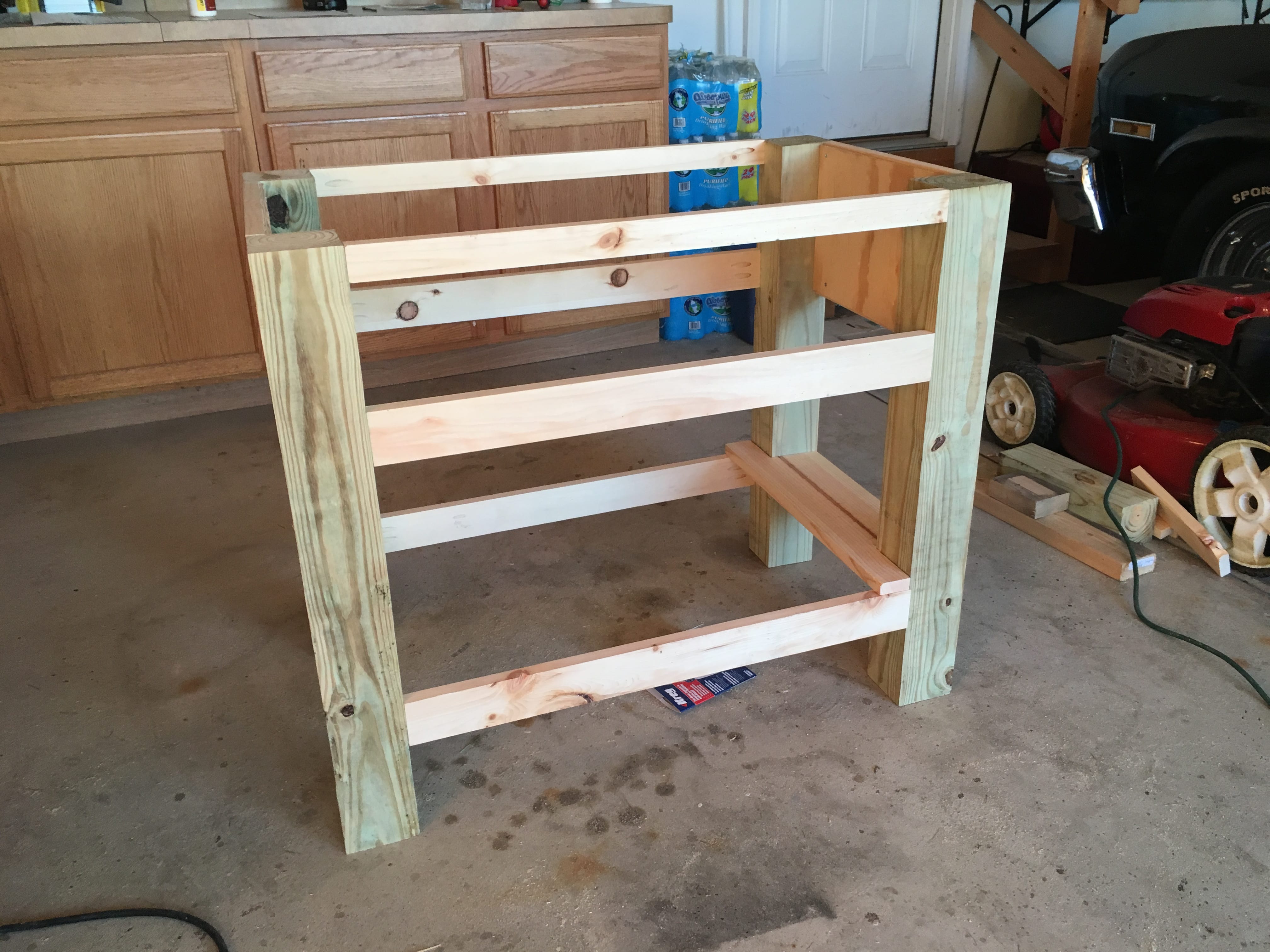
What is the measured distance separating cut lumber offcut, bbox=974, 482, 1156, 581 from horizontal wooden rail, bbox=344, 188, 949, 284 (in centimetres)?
103

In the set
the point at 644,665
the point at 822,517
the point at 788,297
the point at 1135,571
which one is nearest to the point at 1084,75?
the point at 1135,571

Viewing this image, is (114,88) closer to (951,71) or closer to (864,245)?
(864,245)

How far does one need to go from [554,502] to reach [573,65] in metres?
1.63

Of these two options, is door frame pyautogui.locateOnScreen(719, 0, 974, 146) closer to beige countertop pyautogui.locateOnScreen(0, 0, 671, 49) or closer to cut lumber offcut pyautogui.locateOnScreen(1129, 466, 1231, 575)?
beige countertop pyautogui.locateOnScreen(0, 0, 671, 49)

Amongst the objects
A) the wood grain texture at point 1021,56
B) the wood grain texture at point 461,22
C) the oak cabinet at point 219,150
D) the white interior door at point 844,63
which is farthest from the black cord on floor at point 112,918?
→ the wood grain texture at point 1021,56

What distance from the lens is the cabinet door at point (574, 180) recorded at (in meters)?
2.88

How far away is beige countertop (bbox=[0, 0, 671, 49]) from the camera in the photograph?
2.37 metres

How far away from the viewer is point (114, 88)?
245 centimetres

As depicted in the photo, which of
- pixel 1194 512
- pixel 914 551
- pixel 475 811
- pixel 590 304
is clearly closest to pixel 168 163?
pixel 590 304

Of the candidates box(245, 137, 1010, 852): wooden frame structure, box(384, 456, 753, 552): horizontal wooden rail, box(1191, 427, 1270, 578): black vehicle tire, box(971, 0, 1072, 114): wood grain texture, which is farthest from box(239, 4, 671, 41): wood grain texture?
box(1191, 427, 1270, 578): black vehicle tire

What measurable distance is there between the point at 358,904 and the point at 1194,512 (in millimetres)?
1799

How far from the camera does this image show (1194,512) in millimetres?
2074

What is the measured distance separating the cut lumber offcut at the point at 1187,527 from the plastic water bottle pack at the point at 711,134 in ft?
4.40

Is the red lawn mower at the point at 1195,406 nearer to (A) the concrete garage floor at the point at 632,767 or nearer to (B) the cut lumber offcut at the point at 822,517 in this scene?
(A) the concrete garage floor at the point at 632,767
